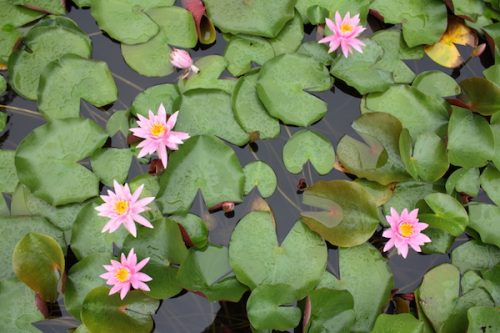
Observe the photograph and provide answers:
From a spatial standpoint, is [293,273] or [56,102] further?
[56,102]

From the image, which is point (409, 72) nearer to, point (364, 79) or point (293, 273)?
point (364, 79)

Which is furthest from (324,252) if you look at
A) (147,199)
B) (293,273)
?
(147,199)

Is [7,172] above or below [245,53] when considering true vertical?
below

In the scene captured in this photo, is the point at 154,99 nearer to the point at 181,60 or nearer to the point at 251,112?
the point at 181,60

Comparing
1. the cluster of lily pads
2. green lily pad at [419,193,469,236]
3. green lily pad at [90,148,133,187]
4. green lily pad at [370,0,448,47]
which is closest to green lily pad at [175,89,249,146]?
the cluster of lily pads

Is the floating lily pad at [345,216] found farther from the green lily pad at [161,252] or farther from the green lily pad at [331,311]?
the green lily pad at [161,252]

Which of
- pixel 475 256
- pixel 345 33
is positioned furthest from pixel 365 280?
pixel 345 33
